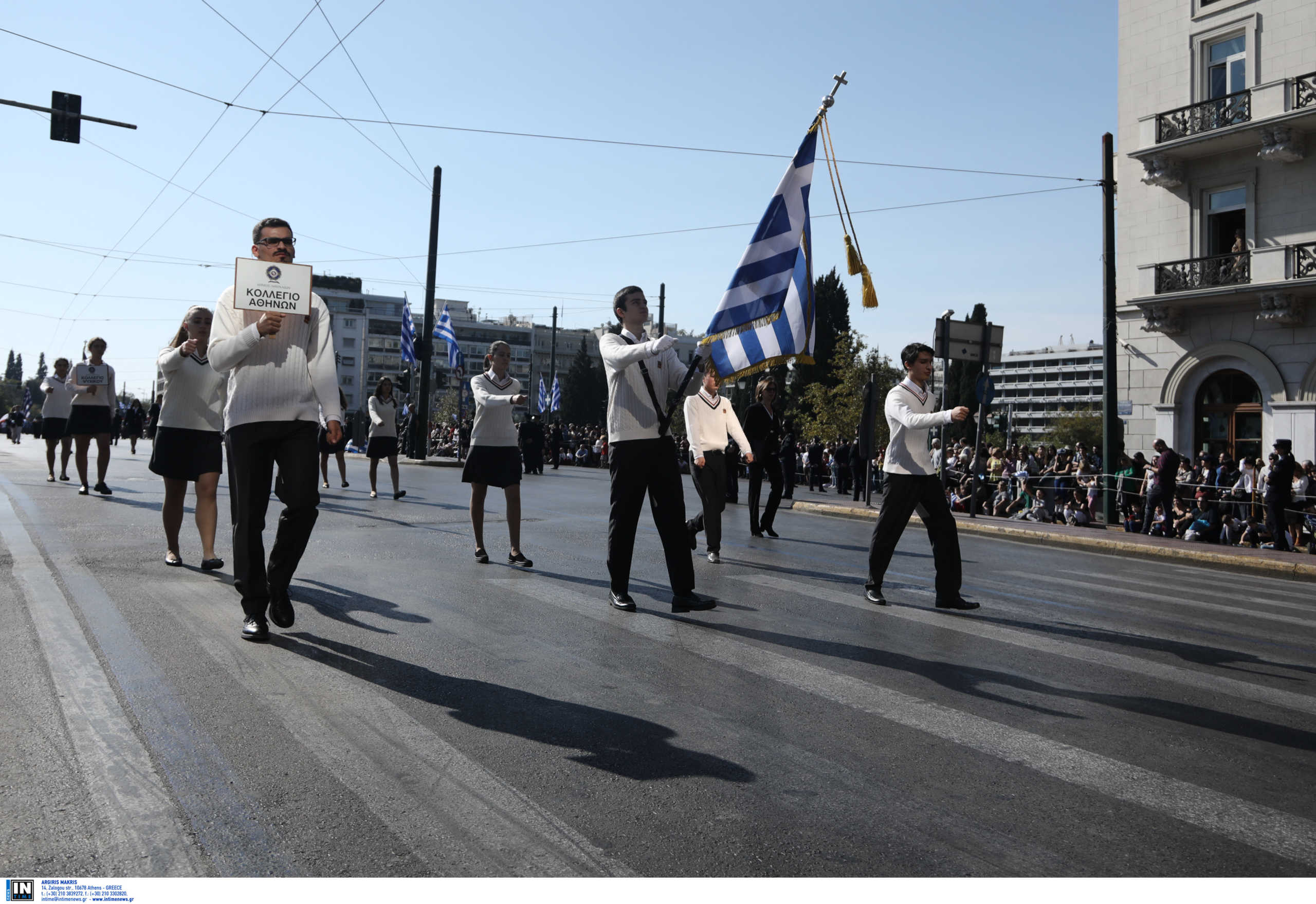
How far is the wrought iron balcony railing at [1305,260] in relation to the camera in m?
22.6

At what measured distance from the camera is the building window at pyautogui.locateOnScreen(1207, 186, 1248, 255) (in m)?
24.6

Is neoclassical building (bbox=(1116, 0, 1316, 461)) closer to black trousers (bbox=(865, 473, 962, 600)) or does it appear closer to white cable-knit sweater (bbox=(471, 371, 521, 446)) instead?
black trousers (bbox=(865, 473, 962, 600))

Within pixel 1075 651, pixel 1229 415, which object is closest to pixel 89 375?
pixel 1075 651

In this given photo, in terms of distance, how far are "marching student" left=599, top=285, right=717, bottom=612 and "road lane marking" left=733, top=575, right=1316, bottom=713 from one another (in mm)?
1229

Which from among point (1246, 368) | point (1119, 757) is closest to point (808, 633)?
point (1119, 757)

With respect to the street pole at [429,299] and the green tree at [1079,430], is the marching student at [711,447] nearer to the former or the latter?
the street pole at [429,299]

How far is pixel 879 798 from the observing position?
121 inches

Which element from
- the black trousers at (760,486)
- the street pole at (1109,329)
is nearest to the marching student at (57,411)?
the black trousers at (760,486)

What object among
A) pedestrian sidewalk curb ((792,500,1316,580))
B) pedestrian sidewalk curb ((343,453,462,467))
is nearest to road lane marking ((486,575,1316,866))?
pedestrian sidewalk curb ((792,500,1316,580))

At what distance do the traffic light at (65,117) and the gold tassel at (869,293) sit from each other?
498 inches

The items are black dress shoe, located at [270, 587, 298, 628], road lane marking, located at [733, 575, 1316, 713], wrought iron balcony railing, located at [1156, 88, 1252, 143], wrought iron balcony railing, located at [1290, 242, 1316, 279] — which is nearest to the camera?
road lane marking, located at [733, 575, 1316, 713]

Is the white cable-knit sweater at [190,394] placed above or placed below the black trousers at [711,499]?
above

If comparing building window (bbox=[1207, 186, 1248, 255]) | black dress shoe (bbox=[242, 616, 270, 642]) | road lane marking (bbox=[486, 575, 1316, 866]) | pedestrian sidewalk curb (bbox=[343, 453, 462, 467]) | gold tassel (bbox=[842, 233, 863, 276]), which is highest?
building window (bbox=[1207, 186, 1248, 255])
